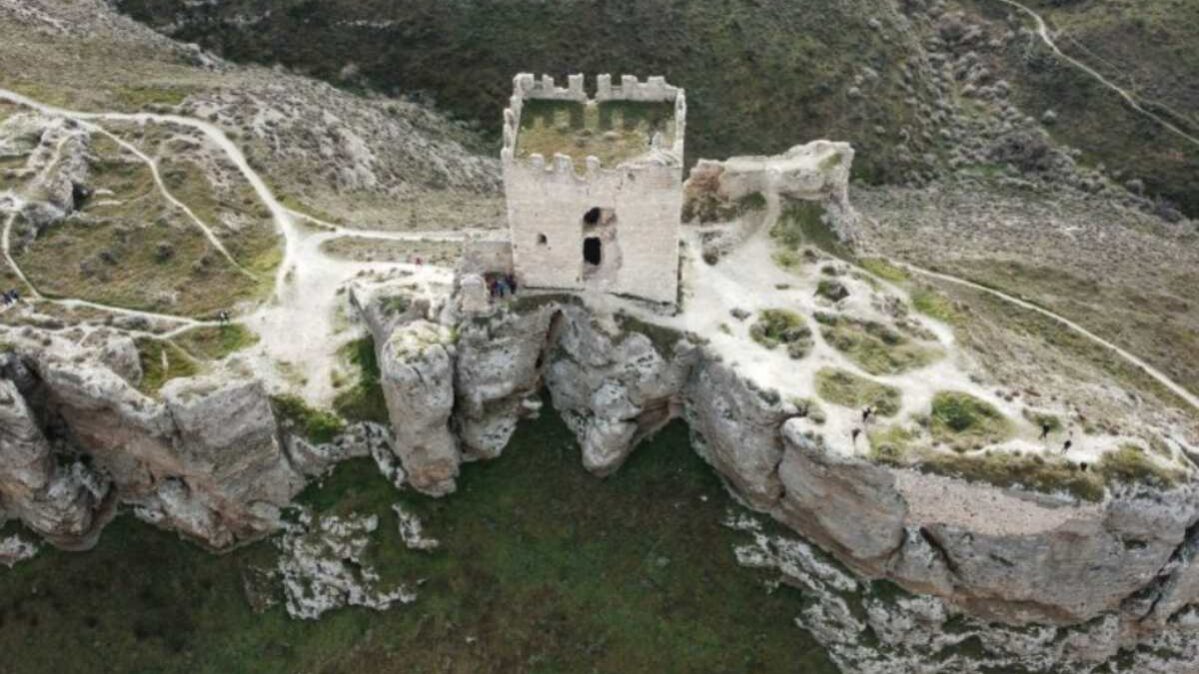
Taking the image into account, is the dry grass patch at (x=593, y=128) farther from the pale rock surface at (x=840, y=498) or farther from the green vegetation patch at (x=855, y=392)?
the pale rock surface at (x=840, y=498)

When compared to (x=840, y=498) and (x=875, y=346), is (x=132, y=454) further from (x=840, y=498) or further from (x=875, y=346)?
(x=875, y=346)

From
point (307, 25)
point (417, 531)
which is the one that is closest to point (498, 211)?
point (417, 531)

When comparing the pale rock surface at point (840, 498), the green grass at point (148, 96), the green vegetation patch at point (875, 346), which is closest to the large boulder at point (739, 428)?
the pale rock surface at point (840, 498)

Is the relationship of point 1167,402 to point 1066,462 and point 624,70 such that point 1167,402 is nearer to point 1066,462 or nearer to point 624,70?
point 1066,462

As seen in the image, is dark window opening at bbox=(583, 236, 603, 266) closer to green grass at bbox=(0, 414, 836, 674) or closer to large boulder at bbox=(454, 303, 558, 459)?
large boulder at bbox=(454, 303, 558, 459)

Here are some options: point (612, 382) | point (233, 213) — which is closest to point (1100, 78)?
point (612, 382)
